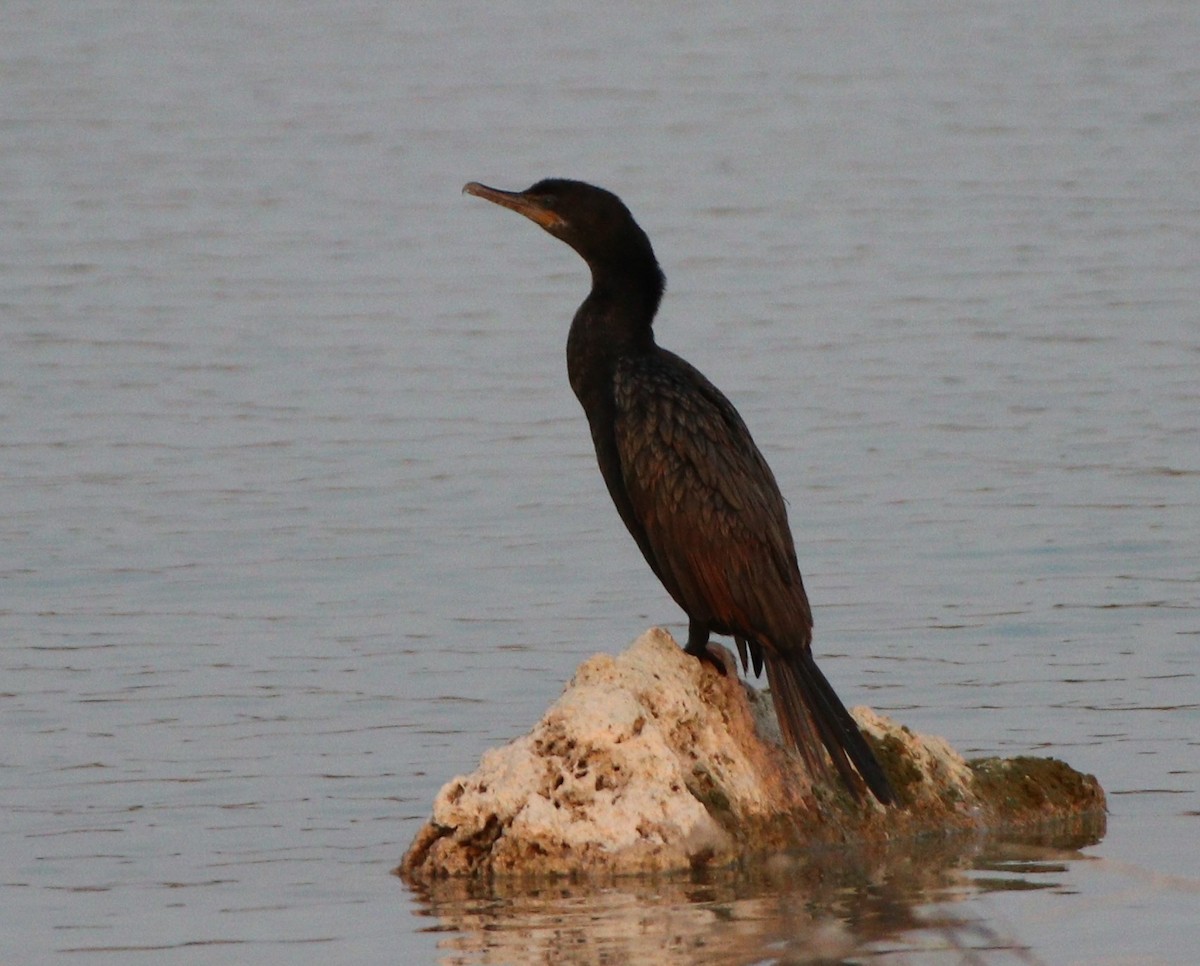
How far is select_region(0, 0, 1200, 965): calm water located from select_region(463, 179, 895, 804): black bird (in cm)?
52

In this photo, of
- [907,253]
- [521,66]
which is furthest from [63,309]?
[521,66]

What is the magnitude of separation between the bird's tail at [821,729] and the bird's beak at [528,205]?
1708 mm

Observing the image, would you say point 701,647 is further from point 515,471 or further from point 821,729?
point 515,471

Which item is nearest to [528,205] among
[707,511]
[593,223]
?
[593,223]

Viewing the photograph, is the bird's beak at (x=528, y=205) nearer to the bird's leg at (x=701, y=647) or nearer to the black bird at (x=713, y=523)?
the black bird at (x=713, y=523)

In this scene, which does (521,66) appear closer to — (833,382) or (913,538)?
(833,382)

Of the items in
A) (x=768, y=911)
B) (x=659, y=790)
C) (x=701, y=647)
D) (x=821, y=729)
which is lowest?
(x=768, y=911)

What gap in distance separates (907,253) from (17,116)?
10868 mm

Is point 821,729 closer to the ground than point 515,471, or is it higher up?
closer to the ground

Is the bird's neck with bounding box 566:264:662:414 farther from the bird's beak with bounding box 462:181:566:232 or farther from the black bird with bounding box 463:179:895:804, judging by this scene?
the bird's beak with bounding box 462:181:566:232

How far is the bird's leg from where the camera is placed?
23.4 ft

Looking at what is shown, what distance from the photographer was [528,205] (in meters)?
7.80

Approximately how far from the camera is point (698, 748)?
6883 mm

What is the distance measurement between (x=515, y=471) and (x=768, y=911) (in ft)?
22.4
